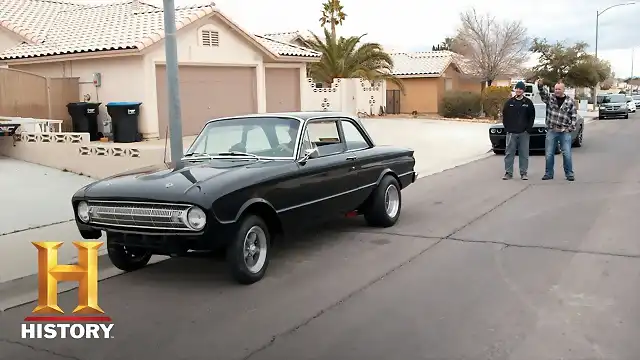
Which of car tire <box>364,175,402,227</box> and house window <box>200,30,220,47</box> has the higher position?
house window <box>200,30,220,47</box>

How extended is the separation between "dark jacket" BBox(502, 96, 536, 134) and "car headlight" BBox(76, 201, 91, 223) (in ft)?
27.3

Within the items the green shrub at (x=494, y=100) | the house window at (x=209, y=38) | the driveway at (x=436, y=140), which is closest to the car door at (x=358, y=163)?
the driveway at (x=436, y=140)

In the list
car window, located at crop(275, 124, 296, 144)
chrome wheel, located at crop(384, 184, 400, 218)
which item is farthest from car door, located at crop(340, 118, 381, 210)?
car window, located at crop(275, 124, 296, 144)

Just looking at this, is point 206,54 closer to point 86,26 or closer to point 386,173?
point 86,26

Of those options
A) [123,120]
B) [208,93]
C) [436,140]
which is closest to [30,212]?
[123,120]

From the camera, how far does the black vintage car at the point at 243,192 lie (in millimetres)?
5758

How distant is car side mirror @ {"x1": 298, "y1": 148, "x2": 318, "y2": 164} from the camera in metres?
6.94

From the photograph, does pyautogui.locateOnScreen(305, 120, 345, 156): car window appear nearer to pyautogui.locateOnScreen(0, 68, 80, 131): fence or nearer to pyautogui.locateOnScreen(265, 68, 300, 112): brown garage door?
pyautogui.locateOnScreen(0, 68, 80, 131): fence

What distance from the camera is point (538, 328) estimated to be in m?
4.84

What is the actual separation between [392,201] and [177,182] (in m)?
3.63

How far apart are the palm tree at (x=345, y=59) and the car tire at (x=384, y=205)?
22.6 metres

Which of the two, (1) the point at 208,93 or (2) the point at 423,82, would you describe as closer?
(1) the point at 208,93

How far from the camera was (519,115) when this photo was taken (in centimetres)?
1205

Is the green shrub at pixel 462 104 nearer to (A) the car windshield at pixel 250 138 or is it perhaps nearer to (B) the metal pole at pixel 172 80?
(B) the metal pole at pixel 172 80
